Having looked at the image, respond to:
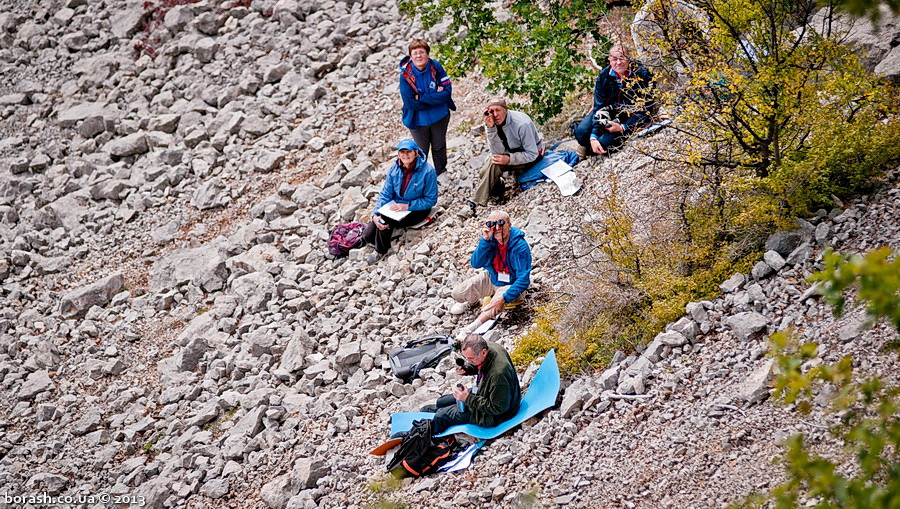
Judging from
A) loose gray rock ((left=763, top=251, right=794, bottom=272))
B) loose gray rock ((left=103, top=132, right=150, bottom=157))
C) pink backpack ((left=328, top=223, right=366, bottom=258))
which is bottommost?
loose gray rock ((left=103, top=132, right=150, bottom=157))

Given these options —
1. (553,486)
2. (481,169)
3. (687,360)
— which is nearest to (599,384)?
(687,360)

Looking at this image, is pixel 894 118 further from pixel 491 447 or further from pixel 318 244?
pixel 318 244

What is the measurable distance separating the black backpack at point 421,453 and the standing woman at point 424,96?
14.2ft

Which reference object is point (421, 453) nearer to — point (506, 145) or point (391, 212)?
point (391, 212)

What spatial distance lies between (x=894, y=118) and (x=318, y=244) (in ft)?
19.7

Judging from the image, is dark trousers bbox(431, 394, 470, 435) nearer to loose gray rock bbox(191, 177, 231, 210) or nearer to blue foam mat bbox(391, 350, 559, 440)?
blue foam mat bbox(391, 350, 559, 440)

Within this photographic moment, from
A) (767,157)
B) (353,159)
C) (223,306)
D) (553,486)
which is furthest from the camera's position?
(353,159)

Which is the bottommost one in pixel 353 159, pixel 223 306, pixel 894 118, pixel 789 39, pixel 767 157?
pixel 223 306

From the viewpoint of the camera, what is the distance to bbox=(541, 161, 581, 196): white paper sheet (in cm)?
766

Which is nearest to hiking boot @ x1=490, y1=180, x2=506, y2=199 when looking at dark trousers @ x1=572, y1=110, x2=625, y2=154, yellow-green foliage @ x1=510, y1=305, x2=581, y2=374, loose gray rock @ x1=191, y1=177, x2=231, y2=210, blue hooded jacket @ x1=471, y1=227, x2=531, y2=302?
dark trousers @ x1=572, y1=110, x2=625, y2=154

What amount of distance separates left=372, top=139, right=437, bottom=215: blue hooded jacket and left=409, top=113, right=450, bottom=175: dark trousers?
1.87ft

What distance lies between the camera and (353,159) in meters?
10.3

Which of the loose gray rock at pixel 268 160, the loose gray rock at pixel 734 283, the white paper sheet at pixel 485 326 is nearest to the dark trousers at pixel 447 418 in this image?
the white paper sheet at pixel 485 326

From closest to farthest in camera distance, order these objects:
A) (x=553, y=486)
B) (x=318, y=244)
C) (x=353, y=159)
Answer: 1. (x=553, y=486)
2. (x=318, y=244)
3. (x=353, y=159)
